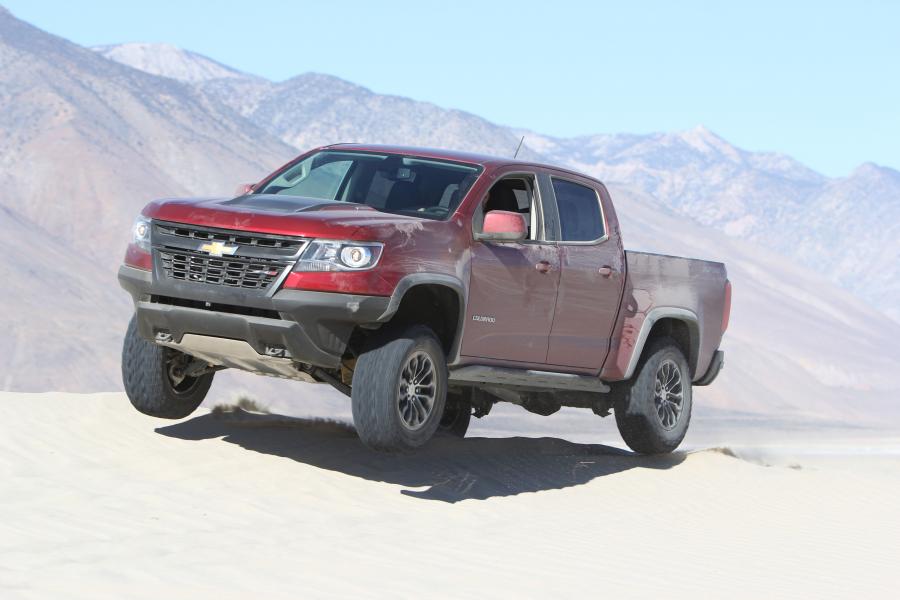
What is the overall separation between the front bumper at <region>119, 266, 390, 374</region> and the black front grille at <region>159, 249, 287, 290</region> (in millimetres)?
58

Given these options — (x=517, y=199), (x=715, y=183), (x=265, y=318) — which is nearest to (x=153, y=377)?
(x=265, y=318)

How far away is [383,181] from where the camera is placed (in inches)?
376

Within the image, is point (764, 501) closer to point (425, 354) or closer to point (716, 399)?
point (425, 354)

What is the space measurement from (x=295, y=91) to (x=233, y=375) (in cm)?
11167

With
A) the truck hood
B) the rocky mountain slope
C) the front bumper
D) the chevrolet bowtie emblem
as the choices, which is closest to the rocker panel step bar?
the front bumper

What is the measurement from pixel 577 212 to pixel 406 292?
2063mm

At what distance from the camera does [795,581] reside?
26.3 feet

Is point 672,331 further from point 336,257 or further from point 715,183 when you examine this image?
point 715,183

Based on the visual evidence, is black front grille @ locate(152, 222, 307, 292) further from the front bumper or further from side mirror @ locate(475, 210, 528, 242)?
side mirror @ locate(475, 210, 528, 242)

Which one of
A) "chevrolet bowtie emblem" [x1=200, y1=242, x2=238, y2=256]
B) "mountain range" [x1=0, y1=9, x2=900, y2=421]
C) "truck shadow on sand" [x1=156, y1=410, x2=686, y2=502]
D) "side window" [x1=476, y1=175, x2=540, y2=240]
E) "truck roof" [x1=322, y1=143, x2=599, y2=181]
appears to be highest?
"truck roof" [x1=322, y1=143, x2=599, y2=181]

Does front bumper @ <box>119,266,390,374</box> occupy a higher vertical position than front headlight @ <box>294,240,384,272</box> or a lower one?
lower

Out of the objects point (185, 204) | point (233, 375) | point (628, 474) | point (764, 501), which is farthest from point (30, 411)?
point (233, 375)

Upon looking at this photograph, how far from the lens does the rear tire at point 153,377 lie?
31.5ft

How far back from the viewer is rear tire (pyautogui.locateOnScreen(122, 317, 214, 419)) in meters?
9.62
